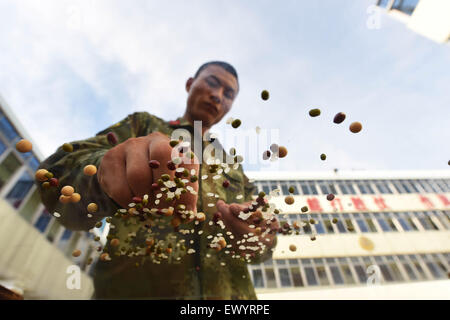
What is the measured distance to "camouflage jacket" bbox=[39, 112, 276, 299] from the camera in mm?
1098

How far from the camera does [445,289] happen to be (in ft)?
27.2

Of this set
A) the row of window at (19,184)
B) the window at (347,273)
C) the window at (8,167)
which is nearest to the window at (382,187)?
the window at (347,273)


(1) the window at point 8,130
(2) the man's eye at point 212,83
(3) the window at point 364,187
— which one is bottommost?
(2) the man's eye at point 212,83

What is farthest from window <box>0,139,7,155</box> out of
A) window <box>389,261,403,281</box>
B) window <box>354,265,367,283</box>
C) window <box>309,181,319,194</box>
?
window <box>389,261,403,281</box>

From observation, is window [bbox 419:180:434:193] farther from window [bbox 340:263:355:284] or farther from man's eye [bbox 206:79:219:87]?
man's eye [bbox 206:79:219:87]

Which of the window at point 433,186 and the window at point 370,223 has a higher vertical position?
the window at point 433,186

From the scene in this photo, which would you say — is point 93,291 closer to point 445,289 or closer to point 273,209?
point 273,209

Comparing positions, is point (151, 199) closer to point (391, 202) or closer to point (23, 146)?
point (23, 146)

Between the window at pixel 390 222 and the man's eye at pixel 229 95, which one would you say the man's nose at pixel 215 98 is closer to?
the man's eye at pixel 229 95

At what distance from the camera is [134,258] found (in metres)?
1.39

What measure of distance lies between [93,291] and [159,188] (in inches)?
44.3

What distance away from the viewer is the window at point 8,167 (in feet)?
20.7

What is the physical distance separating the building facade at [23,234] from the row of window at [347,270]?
300 inches

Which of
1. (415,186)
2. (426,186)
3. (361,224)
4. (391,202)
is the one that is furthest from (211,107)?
(426,186)
